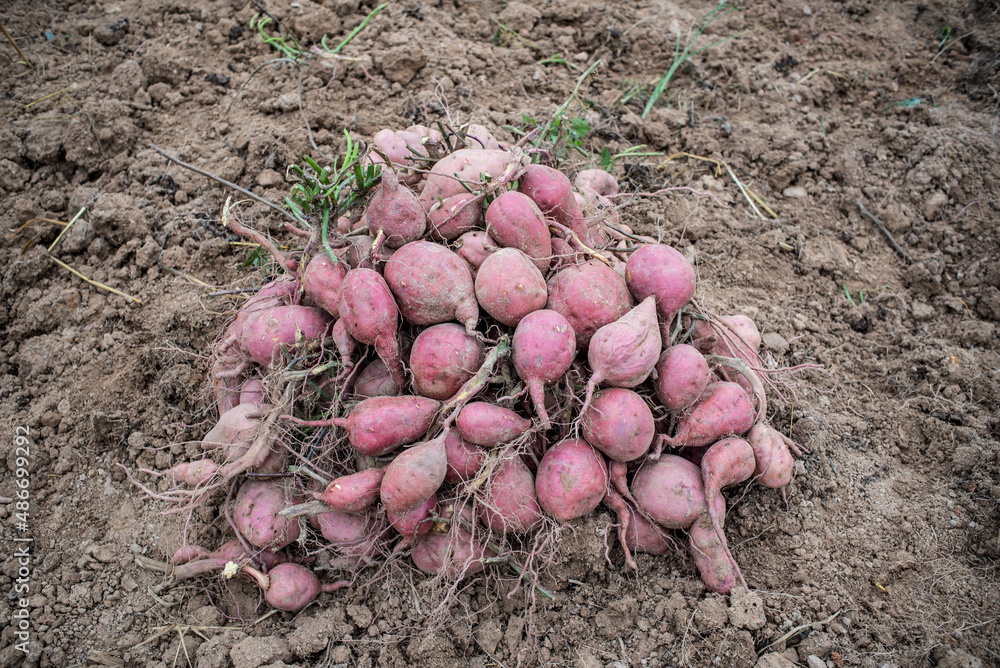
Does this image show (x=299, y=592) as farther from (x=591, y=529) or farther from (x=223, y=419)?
(x=591, y=529)

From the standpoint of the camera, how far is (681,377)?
6.69 ft

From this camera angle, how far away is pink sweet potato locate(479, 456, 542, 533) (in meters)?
1.98

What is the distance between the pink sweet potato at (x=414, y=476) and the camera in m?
1.85

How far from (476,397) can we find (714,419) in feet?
2.77

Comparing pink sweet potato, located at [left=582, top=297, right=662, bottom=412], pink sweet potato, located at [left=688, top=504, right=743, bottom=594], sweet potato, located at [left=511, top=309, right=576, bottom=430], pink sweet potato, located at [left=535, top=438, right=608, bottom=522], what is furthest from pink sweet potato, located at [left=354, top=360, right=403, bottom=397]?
pink sweet potato, located at [left=688, top=504, right=743, bottom=594]

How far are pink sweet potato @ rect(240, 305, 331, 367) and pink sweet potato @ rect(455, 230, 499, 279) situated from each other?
0.59 m

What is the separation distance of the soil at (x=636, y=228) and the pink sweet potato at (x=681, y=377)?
19.9 inches

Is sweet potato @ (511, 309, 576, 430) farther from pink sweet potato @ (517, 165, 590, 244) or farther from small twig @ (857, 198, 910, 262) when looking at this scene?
small twig @ (857, 198, 910, 262)

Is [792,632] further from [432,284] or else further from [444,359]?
[432,284]

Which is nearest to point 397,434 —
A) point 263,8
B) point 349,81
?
point 349,81

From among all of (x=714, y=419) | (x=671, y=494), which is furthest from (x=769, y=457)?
(x=671, y=494)

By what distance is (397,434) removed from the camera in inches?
76.8

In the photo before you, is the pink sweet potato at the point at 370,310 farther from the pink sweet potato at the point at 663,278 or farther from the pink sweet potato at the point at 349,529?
the pink sweet potato at the point at 663,278

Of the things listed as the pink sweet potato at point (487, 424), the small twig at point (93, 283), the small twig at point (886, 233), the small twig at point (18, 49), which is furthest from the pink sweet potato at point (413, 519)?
the small twig at point (18, 49)
